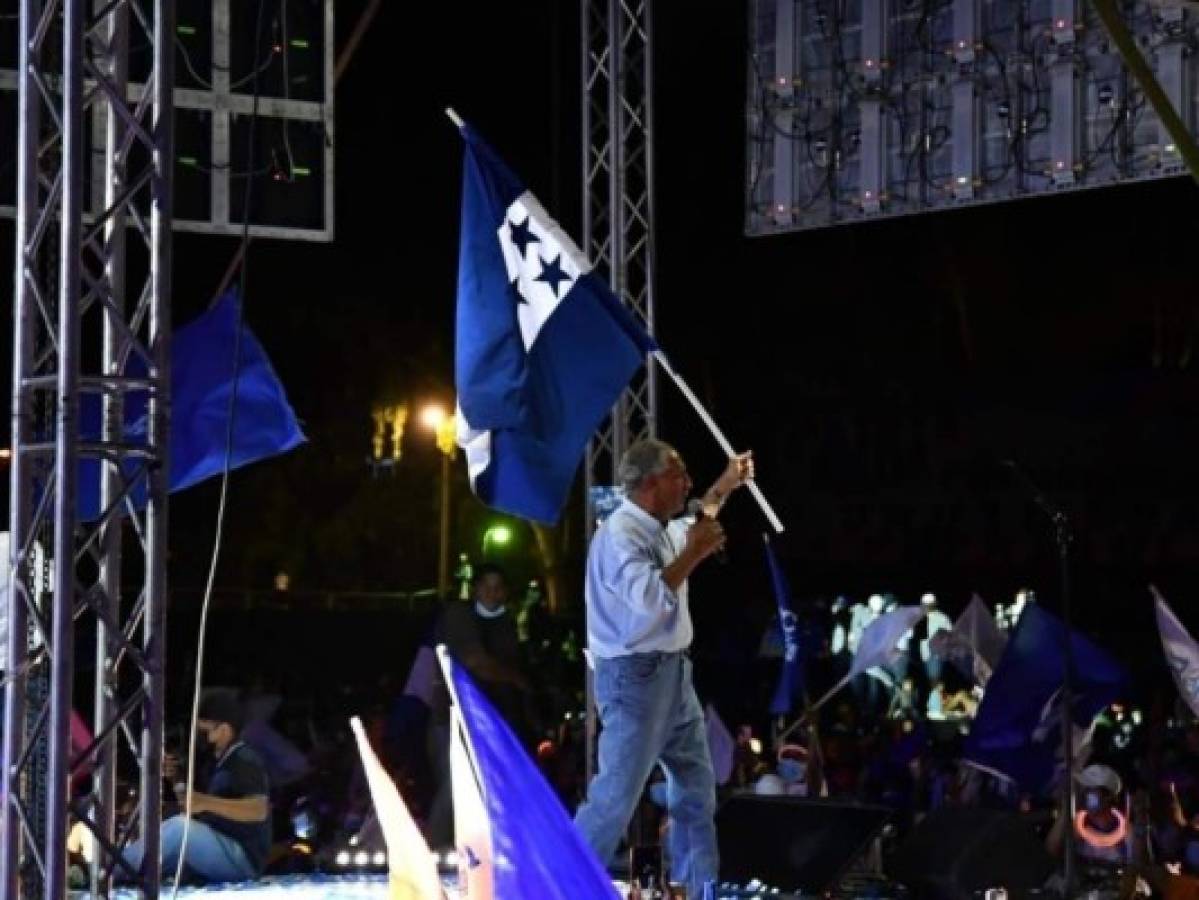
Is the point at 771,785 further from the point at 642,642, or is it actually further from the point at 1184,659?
the point at 642,642

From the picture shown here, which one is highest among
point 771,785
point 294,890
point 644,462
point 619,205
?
point 619,205

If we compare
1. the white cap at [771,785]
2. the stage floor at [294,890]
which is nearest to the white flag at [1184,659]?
the white cap at [771,785]

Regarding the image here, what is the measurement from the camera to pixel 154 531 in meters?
8.38

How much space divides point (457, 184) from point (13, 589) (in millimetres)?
25454

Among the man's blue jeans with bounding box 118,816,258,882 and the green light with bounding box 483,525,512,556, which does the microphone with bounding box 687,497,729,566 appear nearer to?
the man's blue jeans with bounding box 118,816,258,882

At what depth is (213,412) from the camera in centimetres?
1116

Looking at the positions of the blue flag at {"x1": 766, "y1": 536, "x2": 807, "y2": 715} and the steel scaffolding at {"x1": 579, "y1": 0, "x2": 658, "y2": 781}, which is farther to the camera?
the blue flag at {"x1": 766, "y1": 536, "x2": 807, "y2": 715}

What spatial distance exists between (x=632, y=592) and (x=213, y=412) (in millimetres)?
3207

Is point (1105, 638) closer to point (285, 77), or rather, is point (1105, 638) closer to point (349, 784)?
point (349, 784)

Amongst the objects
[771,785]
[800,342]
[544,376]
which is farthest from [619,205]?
[800,342]

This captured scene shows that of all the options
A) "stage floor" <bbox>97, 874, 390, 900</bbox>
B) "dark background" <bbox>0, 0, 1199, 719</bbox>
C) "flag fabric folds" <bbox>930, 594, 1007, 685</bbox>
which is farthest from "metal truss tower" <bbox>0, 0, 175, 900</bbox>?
"dark background" <bbox>0, 0, 1199, 719</bbox>

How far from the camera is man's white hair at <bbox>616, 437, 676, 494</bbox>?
8.95 metres

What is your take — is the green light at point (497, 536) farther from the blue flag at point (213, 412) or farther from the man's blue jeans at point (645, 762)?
the man's blue jeans at point (645, 762)

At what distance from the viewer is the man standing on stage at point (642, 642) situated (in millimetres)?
8820
